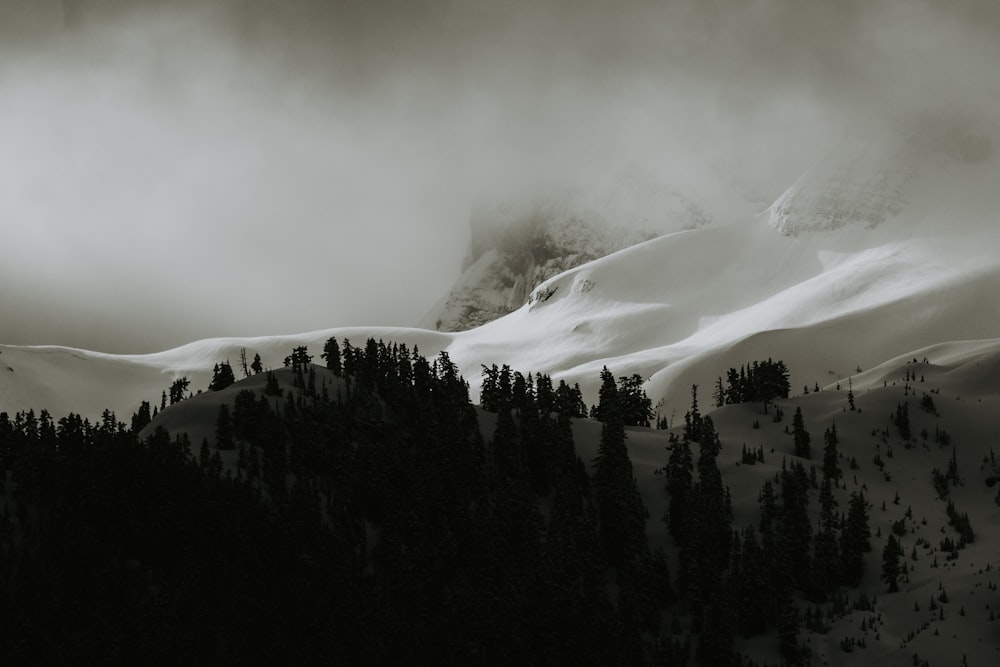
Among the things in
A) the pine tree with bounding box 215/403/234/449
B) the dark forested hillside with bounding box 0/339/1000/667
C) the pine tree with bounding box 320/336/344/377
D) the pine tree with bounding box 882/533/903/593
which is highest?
the pine tree with bounding box 320/336/344/377

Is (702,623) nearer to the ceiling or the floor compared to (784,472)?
nearer to the floor

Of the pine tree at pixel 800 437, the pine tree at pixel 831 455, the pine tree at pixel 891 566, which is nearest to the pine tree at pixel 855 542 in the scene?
the pine tree at pixel 891 566

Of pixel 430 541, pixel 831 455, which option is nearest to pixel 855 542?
pixel 831 455

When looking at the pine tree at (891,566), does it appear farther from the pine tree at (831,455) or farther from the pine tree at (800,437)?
the pine tree at (800,437)

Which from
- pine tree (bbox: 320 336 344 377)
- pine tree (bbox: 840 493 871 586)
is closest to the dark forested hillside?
pine tree (bbox: 840 493 871 586)

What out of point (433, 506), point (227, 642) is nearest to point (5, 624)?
point (227, 642)

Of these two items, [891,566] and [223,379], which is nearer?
[891,566]

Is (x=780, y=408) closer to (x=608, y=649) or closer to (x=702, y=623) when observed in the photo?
(x=702, y=623)

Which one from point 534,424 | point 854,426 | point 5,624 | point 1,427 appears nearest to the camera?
point 5,624

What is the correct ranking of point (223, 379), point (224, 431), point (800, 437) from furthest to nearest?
point (223, 379), point (800, 437), point (224, 431)

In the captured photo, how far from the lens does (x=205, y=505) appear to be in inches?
4520

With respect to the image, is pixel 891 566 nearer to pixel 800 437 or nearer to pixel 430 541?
pixel 800 437

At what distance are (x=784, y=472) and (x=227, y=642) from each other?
68.3 metres

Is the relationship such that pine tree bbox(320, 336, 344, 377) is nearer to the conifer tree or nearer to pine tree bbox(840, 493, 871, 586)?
the conifer tree
